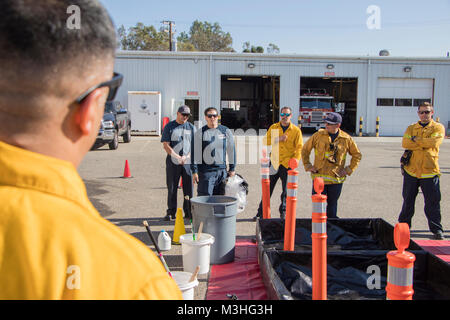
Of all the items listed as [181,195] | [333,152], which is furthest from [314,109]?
[333,152]

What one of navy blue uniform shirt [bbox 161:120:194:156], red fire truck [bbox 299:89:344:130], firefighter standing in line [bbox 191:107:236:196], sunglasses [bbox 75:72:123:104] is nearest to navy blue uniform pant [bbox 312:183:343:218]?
firefighter standing in line [bbox 191:107:236:196]

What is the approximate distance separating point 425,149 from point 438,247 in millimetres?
1529

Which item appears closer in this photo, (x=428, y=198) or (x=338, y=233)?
(x=338, y=233)

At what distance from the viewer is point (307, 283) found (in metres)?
4.81

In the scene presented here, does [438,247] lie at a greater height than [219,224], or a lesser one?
lesser

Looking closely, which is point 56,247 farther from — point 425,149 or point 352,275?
point 425,149

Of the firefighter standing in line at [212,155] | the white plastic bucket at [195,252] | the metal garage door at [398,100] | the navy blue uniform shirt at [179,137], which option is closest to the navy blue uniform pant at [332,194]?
the firefighter standing in line at [212,155]

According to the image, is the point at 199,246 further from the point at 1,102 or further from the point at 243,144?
the point at 243,144

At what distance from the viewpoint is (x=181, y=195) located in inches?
395

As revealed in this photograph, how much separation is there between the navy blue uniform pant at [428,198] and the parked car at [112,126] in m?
12.5

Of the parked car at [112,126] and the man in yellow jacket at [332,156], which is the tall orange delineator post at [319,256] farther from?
the parked car at [112,126]

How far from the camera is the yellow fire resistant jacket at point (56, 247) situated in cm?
88

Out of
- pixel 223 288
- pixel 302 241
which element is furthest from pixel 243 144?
pixel 223 288
